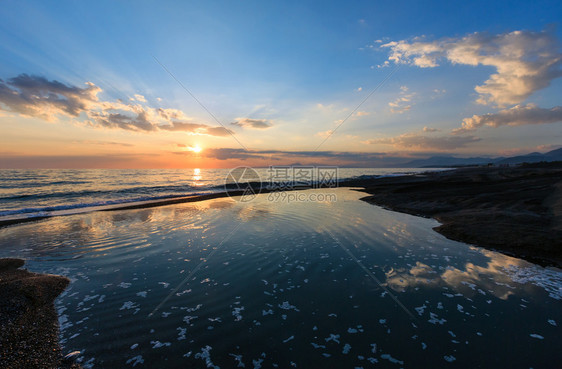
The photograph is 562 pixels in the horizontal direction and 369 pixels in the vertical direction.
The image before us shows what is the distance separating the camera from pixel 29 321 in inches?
247

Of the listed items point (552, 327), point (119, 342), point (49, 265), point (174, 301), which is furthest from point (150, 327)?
point (552, 327)

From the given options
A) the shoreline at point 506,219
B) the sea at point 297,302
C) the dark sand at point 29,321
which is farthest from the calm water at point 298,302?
the shoreline at point 506,219

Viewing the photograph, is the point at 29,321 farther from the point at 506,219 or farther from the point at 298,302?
the point at 506,219

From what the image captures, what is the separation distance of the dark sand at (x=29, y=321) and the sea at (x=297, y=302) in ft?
0.93

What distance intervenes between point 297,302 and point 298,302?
0.11 ft

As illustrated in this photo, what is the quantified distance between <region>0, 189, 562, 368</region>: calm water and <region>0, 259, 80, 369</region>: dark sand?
299 millimetres

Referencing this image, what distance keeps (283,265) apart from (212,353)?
5.19 meters

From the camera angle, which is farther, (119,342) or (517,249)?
(517,249)

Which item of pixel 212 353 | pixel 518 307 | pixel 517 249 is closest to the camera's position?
pixel 212 353

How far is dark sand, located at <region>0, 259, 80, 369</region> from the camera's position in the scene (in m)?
4.96

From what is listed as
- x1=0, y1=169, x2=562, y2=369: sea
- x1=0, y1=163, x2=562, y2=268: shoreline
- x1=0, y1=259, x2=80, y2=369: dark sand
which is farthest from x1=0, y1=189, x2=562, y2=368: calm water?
x1=0, y1=163, x2=562, y2=268: shoreline

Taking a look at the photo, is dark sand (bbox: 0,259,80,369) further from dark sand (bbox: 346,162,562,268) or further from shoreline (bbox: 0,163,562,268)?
dark sand (bbox: 346,162,562,268)

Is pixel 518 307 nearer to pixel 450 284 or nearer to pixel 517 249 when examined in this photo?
pixel 450 284

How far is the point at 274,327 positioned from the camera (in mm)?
6176
